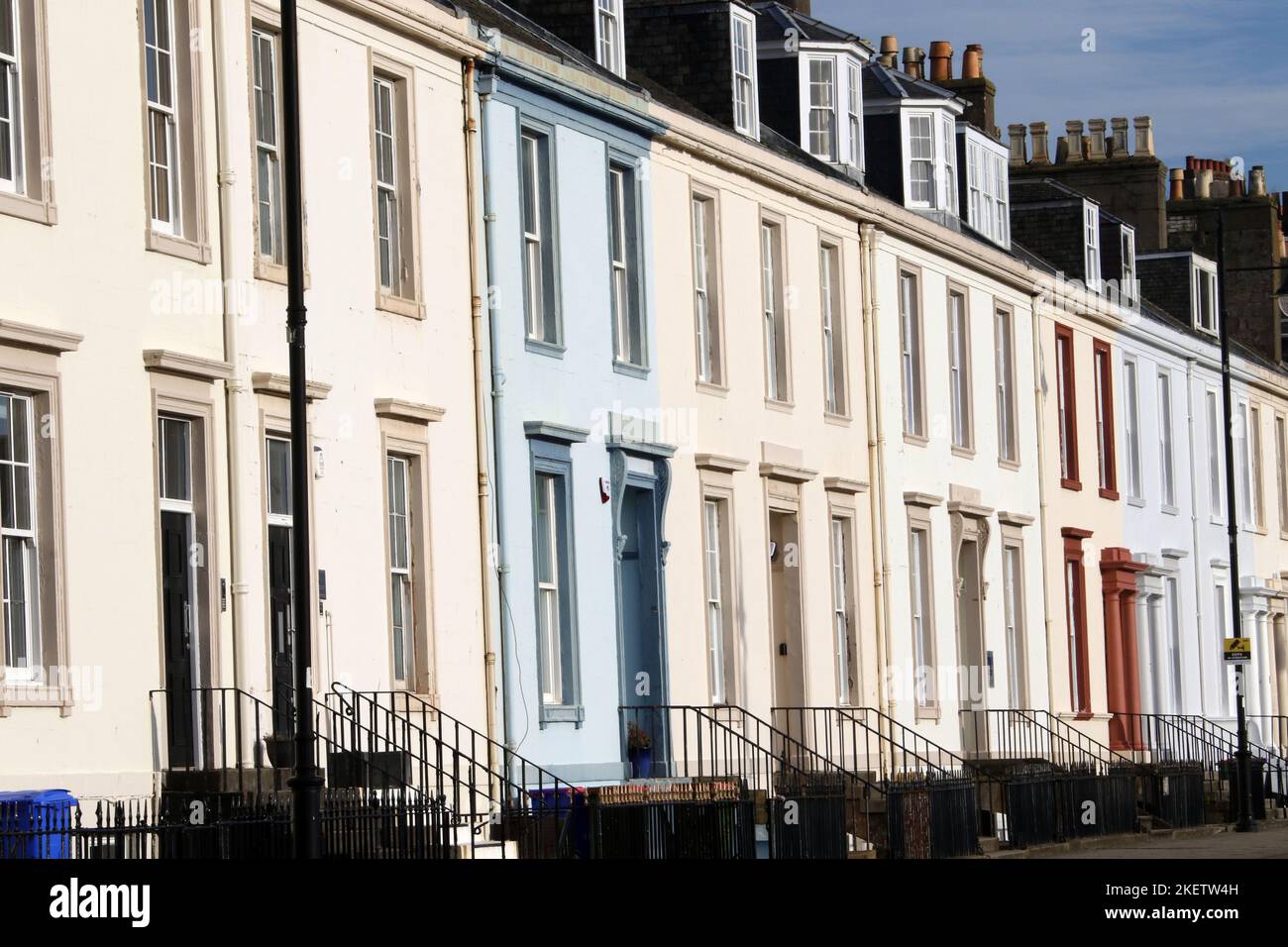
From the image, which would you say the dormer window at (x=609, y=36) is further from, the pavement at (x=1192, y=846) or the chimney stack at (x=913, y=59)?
the chimney stack at (x=913, y=59)

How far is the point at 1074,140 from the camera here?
176 feet

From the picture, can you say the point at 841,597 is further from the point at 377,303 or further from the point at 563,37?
the point at 377,303

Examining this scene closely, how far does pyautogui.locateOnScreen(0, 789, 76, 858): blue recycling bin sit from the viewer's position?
1591cm

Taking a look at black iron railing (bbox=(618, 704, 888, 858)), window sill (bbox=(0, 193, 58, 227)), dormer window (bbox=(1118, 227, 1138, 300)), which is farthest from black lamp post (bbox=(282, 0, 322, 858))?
dormer window (bbox=(1118, 227, 1138, 300))

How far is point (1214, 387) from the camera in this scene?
161 ft

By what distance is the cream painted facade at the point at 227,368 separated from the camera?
743 inches

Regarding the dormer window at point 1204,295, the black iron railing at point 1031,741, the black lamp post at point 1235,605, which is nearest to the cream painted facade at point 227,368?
the black iron railing at point 1031,741

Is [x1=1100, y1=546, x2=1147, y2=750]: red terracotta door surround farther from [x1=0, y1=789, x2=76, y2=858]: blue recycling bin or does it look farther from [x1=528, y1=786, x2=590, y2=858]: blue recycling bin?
[x1=0, y1=789, x2=76, y2=858]: blue recycling bin

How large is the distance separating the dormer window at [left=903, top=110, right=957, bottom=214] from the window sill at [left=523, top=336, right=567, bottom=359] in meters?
13.0

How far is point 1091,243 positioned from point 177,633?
1104 inches

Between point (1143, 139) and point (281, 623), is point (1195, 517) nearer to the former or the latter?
point (1143, 139)

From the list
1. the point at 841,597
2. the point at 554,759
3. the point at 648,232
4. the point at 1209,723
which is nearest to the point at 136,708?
the point at 554,759

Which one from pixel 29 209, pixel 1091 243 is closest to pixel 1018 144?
pixel 1091 243
